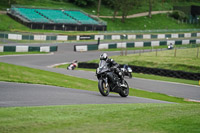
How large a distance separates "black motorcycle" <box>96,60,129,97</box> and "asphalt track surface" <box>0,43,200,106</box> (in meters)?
0.33

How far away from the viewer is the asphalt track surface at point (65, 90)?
1201 centimetres

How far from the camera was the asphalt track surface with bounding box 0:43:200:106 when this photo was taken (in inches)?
473

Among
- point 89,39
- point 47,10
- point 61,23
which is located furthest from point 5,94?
point 47,10

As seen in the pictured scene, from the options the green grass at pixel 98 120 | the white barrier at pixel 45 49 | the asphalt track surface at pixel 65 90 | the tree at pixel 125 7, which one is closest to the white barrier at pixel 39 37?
the asphalt track surface at pixel 65 90

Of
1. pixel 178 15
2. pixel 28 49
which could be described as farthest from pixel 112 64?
pixel 178 15

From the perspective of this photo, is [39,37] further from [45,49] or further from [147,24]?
[147,24]

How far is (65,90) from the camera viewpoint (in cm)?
1573

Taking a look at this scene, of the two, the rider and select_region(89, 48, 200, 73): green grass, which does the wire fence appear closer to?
select_region(89, 48, 200, 73): green grass

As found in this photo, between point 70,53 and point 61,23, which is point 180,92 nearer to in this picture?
point 70,53

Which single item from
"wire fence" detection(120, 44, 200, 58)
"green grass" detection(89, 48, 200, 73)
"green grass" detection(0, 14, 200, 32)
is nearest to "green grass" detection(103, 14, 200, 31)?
"green grass" detection(0, 14, 200, 32)

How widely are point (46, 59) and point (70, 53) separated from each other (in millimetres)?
6596

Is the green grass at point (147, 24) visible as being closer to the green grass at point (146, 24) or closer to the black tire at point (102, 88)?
the green grass at point (146, 24)

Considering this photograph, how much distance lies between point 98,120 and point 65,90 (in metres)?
7.46

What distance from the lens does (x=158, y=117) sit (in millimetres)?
9023
